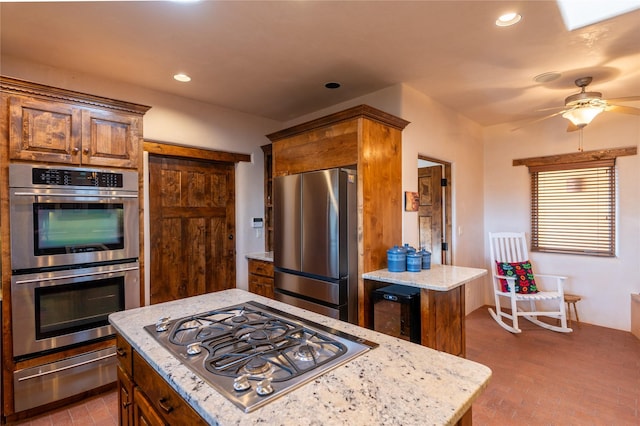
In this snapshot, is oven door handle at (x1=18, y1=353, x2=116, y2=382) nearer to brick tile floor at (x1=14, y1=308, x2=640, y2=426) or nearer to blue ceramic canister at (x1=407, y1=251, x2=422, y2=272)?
brick tile floor at (x1=14, y1=308, x2=640, y2=426)

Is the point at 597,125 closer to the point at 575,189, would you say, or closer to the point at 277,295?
the point at 575,189

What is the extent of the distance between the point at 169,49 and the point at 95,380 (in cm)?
261

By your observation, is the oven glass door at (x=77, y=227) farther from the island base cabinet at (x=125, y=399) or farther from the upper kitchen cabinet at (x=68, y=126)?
the island base cabinet at (x=125, y=399)

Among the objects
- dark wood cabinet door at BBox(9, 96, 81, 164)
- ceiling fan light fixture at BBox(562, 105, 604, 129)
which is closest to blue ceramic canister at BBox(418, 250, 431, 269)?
ceiling fan light fixture at BBox(562, 105, 604, 129)

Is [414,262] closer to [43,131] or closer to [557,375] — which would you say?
[557,375]

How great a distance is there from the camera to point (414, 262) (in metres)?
2.76

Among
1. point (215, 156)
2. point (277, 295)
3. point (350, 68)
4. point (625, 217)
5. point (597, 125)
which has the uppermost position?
point (350, 68)

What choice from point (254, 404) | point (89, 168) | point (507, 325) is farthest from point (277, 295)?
point (507, 325)

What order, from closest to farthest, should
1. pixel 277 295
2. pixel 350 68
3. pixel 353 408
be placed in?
pixel 353 408
pixel 350 68
pixel 277 295

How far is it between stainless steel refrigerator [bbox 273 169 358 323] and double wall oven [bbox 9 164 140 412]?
1336 mm

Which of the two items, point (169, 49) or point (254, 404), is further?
point (169, 49)

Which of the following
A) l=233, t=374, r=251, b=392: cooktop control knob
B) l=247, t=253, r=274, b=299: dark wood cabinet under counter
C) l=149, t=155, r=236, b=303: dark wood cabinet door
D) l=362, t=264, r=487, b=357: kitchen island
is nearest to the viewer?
l=233, t=374, r=251, b=392: cooktop control knob

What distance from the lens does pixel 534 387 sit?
2.54 meters

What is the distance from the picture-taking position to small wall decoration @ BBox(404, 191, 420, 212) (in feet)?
10.6
